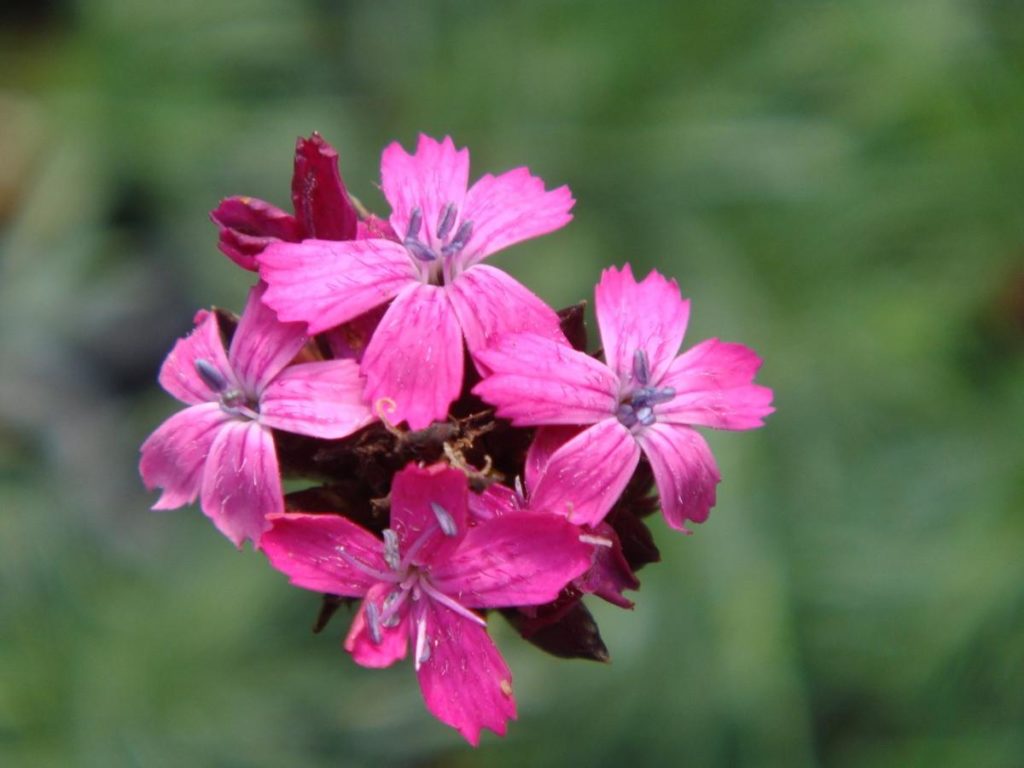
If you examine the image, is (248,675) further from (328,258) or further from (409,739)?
(328,258)

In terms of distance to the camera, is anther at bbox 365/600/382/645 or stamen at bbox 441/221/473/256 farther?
stamen at bbox 441/221/473/256

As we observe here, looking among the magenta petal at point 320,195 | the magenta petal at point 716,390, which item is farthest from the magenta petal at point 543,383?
the magenta petal at point 320,195

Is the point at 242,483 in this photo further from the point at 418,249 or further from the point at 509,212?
the point at 509,212

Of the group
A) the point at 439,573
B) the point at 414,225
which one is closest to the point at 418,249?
the point at 414,225

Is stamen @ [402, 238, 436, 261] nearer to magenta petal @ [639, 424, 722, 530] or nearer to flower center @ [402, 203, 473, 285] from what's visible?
flower center @ [402, 203, 473, 285]

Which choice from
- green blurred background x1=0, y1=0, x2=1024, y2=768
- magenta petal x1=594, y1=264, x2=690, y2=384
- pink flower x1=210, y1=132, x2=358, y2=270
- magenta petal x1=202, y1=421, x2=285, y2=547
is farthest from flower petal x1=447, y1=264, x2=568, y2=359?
green blurred background x1=0, y1=0, x2=1024, y2=768

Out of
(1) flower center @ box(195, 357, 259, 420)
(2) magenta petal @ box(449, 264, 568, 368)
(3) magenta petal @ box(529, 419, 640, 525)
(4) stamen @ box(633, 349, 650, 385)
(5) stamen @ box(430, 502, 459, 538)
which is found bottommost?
(5) stamen @ box(430, 502, 459, 538)
